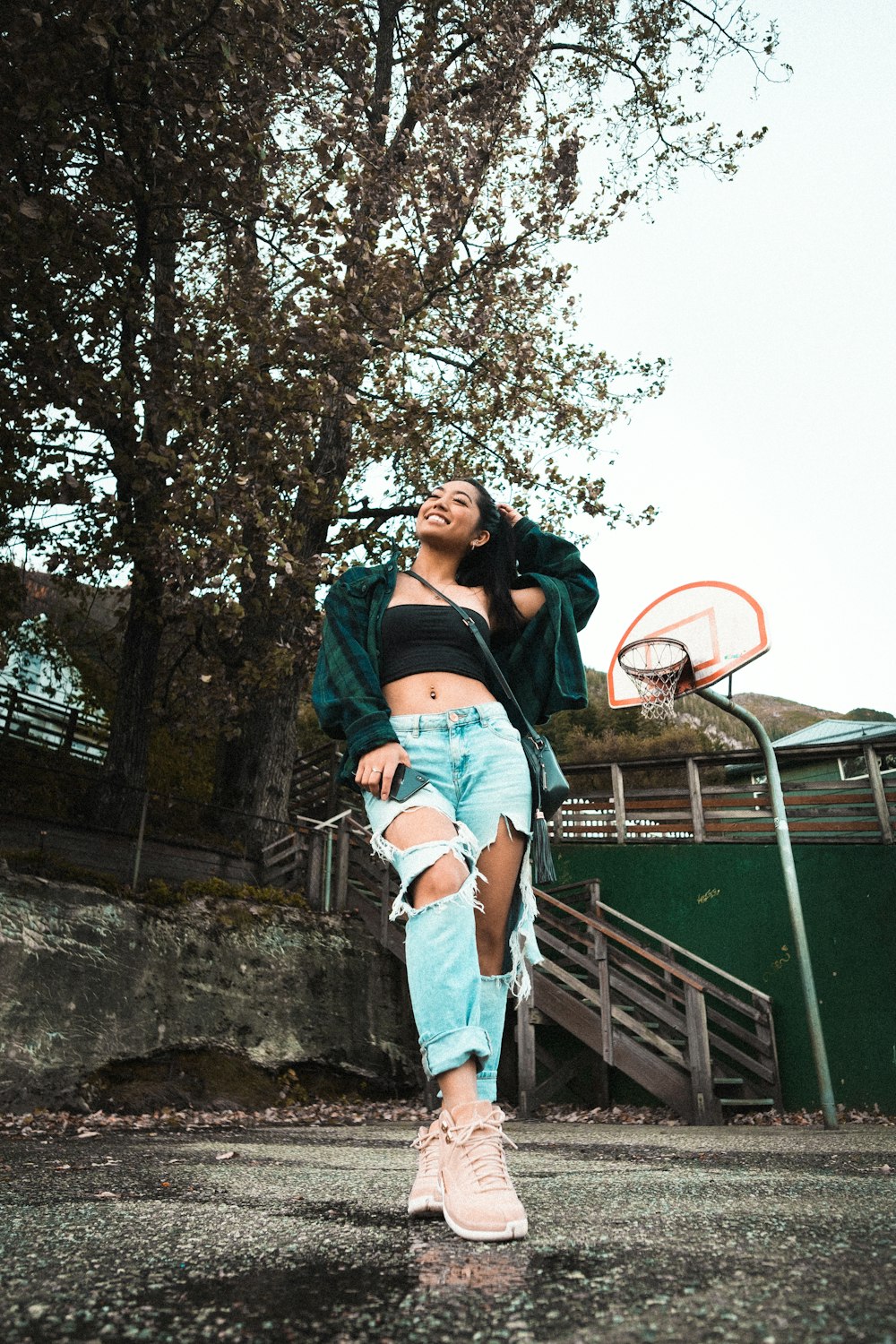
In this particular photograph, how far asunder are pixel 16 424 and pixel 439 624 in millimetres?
7517

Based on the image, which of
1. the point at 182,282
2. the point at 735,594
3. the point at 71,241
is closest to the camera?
the point at 71,241

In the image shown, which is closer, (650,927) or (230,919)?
(230,919)

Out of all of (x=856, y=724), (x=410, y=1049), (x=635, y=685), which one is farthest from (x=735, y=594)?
(x=856, y=724)

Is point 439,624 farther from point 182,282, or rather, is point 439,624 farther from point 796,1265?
point 182,282

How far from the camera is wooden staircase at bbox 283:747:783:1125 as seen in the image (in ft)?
30.1

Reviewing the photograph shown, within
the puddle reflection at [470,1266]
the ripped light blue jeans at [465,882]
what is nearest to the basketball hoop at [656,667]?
the ripped light blue jeans at [465,882]

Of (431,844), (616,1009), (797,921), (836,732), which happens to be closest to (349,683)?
(431,844)

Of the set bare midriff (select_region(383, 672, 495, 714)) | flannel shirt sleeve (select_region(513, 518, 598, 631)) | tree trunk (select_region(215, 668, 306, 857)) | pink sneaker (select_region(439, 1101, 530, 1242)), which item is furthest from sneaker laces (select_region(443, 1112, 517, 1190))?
tree trunk (select_region(215, 668, 306, 857))

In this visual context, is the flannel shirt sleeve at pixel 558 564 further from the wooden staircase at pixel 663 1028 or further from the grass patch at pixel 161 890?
the grass patch at pixel 161 890

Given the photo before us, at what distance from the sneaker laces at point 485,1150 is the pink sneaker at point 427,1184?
0.34 ft

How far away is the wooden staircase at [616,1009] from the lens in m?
9.18

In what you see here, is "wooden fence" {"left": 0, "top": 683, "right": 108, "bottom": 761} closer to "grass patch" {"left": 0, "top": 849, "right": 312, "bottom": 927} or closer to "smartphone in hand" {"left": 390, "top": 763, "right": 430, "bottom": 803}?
"grass patch" {"left": 0, "top": 849, "right": 312, "bottom": 927}

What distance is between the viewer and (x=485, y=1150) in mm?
1865

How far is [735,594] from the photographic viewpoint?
9.67 metres
